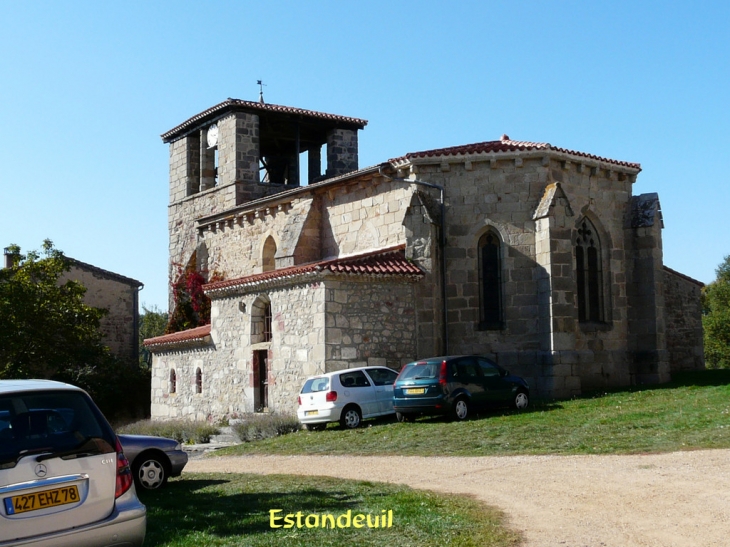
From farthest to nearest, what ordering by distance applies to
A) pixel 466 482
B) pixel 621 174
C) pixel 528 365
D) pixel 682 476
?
pixel 621 174
pixel 528 365
pixel 466 482
pixel 682 476

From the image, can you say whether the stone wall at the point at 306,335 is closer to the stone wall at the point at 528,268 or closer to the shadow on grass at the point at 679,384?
the stone wall at the point at 528,268

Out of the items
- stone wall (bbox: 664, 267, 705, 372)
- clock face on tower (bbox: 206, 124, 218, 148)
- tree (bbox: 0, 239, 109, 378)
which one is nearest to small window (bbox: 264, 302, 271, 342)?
tree (bbox: 0, 239, 109, 378)

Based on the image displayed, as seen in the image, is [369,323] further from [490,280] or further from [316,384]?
[490,280]

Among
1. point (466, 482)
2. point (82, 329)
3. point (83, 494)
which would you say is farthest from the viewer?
point (82, 329)

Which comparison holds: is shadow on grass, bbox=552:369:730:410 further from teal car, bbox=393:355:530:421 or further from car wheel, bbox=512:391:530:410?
teal car, bbox=393:355:530:421

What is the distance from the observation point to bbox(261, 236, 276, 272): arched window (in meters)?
29.6

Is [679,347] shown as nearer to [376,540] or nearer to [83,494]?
[376,540]

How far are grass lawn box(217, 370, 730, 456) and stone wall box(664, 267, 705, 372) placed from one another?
23.7 ft

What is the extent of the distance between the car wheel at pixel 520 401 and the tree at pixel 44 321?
18310mm

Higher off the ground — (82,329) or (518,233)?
(518,233)

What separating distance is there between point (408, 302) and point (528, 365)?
3546mm

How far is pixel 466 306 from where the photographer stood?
23.5 metres

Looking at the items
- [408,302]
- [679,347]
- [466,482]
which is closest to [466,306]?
[408,302]

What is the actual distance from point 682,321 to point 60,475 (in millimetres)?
26008
